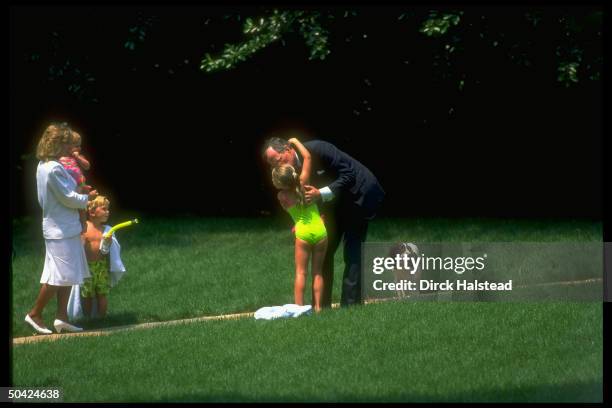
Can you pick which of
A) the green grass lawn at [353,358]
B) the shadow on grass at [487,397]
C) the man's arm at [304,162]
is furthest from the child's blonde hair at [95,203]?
the shadow on grass at [487,397]

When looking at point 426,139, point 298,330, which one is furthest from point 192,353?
point 426,139

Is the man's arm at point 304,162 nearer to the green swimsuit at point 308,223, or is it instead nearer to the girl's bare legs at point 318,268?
the green swimsuit at point 308,223

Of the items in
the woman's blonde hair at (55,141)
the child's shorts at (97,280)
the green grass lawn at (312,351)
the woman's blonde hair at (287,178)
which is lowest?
the green grass lawn at (312,351)

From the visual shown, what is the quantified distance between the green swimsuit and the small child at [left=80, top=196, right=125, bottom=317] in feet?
6.40

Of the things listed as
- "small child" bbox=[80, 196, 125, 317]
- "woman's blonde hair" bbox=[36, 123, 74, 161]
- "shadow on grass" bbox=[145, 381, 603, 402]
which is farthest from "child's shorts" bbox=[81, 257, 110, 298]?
"shadow on grass" bbox=[145, 381, 603, 402]

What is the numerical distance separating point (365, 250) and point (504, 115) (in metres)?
8.56

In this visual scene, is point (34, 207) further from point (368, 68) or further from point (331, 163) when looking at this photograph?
point (331, 163)

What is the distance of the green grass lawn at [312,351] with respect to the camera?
8703 mm

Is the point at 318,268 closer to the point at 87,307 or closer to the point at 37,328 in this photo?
the point at 87,307

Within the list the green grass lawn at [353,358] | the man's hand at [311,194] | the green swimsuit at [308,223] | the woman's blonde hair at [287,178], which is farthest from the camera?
the green swimsuit at [308,223]

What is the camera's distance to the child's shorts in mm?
12234

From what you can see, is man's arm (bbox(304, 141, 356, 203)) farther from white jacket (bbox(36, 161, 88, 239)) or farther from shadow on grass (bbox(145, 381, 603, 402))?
shadow on grass (bbox(145, 381, 603, 402))

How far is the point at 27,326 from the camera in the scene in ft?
39.9

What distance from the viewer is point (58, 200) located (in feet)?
37.2
